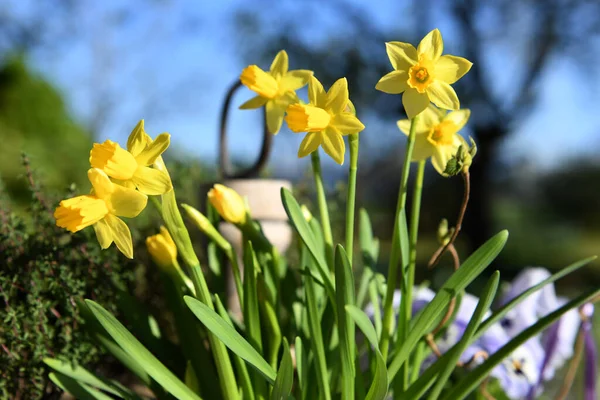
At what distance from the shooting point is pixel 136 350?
2.00 feet

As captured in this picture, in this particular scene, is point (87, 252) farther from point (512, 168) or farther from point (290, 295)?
point (512, 168)

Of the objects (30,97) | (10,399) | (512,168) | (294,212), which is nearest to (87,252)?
(10,399)

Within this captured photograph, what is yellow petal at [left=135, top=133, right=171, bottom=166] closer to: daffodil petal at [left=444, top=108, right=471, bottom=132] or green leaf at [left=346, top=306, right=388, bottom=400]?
green leaf at [left=346, top=306, right=388, bottom=400]

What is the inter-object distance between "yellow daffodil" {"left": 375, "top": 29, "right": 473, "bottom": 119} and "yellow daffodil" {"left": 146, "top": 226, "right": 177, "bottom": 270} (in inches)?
11.9

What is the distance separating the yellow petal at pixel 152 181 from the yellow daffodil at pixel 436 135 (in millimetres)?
286

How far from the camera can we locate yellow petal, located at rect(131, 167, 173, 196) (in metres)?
0.55

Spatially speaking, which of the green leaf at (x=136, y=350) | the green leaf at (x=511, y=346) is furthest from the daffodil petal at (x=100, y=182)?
the green leaf at (x=511, y=346)

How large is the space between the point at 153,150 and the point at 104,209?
0.23 feet

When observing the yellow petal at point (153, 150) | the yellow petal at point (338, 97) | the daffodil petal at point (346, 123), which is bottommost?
the yellow petal at point (153, 150)

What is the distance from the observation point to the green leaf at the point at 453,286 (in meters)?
0.62

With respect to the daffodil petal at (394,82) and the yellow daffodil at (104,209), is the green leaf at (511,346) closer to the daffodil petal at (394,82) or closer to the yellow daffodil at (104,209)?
the daffodil petal at (394,82)

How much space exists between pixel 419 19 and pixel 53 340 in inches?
234

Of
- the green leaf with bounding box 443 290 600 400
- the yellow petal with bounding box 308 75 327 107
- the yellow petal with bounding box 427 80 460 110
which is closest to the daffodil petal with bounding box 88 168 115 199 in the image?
the yellow petal with bounding box 308 75 327 107

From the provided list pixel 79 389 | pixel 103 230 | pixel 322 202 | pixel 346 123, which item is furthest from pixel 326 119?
pixel 79 389
